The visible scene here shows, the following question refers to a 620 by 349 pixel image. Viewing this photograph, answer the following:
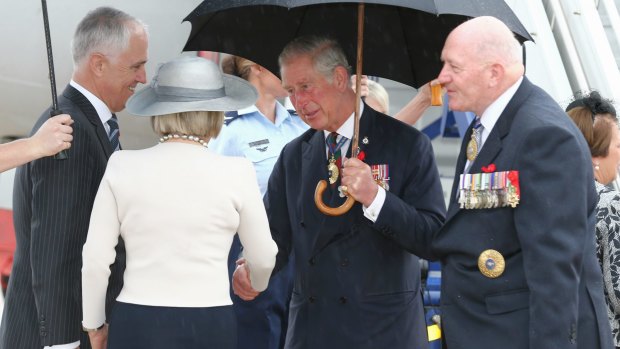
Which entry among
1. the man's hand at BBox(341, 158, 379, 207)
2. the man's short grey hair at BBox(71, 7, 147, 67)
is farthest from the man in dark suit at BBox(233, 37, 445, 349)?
the man's short grey hair at BBox(71, 7, 147, 67)

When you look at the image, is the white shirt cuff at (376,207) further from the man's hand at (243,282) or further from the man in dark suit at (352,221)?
the man's hand at (243,282)

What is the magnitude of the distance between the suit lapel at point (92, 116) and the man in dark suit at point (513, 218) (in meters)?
1.16

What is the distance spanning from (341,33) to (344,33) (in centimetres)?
1

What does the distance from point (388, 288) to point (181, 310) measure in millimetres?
915

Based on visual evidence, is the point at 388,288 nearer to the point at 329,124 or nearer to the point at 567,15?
the point at 329,124

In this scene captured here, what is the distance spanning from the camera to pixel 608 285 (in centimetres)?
385

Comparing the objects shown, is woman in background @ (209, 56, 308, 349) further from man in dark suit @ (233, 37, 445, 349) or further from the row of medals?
the row of medals

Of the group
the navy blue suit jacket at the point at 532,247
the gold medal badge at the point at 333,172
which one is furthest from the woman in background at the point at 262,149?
the navy blue suit jacket at the point at 532,247

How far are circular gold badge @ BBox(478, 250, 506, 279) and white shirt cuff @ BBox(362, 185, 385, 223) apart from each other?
0.55 m

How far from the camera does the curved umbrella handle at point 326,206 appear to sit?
3408mm

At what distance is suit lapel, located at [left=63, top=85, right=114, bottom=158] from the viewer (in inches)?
130

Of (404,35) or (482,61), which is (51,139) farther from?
(404,35)

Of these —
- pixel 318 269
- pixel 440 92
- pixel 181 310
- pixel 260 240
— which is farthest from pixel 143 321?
pixel 440 92

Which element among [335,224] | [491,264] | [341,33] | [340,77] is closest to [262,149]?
[341,33]
